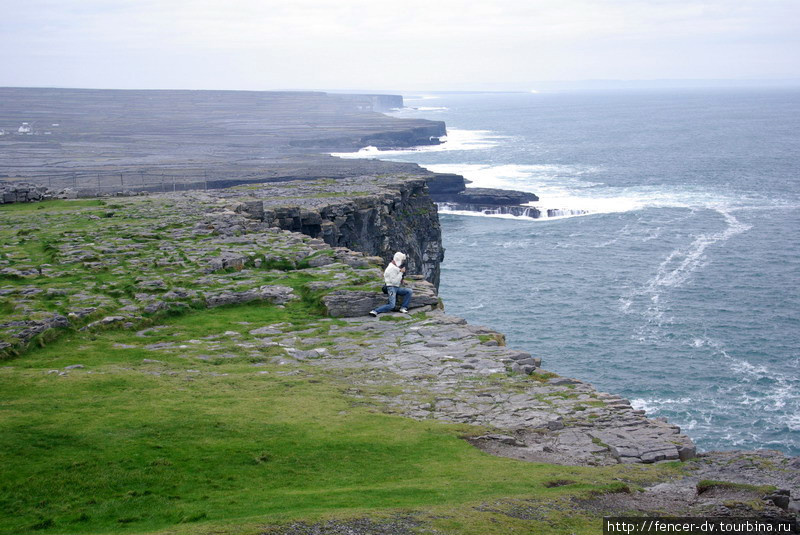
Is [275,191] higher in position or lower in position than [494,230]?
higher

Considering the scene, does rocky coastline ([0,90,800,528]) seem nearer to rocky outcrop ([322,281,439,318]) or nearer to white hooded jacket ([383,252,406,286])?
rocky outcrop ([322,281,439,318])

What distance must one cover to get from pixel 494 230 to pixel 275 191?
48845 millimetres

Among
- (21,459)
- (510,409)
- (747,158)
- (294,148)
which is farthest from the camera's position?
(294,148)

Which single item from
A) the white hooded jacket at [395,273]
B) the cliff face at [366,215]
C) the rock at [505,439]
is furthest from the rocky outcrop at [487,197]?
the rock at [505,439]

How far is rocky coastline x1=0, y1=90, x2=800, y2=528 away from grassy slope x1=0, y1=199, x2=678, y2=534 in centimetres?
106

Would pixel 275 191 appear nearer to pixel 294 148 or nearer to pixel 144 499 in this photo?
pixel 144 499

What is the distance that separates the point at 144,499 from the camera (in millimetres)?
13336

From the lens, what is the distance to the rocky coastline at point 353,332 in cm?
1636

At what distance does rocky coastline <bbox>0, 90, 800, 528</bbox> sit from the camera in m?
16.4

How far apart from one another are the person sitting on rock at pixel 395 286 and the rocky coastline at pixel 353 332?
523mm

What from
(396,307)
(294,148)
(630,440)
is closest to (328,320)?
(396,307)

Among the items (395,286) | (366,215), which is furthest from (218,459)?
(366,215)

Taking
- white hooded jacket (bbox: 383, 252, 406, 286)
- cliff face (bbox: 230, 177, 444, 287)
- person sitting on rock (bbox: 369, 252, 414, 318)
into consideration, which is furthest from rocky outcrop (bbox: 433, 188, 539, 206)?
white hooded jacket (bbox: 383, 252, 406, 286)

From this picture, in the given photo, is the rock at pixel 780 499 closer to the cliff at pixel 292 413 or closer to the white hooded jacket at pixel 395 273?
the cliff at pixel 292 413
